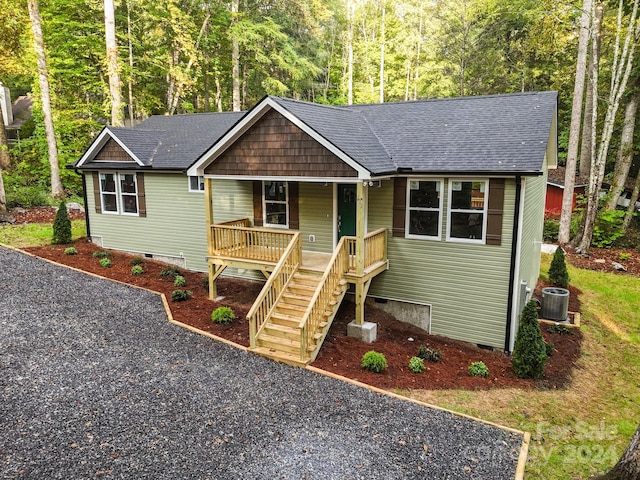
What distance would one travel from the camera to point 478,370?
903 centimetres

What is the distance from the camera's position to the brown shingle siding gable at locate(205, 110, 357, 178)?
9781 millimetres

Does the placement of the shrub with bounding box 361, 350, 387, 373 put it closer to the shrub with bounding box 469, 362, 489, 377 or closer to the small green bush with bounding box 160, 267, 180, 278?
the shrub with bounding box 469, 362, 489, 377

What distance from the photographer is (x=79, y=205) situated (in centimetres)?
2183

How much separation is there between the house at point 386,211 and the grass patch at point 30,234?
871 cm

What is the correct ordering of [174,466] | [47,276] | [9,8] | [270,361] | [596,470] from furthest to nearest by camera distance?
[9,8]
[47,276]
[270,361]
[596,470]
[174,466]

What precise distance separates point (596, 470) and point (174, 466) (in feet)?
19.8

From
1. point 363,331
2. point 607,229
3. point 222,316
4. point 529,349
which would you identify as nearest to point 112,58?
point 222,316

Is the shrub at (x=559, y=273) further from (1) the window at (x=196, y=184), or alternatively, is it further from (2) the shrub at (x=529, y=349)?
(1) the window at (x=196, y=184)

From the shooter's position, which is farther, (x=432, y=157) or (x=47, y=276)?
(x=47, y=276)

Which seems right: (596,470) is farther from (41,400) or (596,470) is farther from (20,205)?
(20,205)

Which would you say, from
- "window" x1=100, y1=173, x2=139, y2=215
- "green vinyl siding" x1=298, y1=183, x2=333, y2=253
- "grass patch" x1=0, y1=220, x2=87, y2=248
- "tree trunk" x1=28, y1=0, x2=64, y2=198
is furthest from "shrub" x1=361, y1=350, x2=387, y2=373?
"tree trunk" x1=28, y1=0, x2=64, y2=198

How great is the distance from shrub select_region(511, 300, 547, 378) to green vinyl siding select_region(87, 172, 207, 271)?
1004 centimetres

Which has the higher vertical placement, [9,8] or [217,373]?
[9,8]

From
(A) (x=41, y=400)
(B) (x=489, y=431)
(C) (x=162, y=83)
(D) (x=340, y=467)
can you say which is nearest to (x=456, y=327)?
(B) (x=489, y=431)
